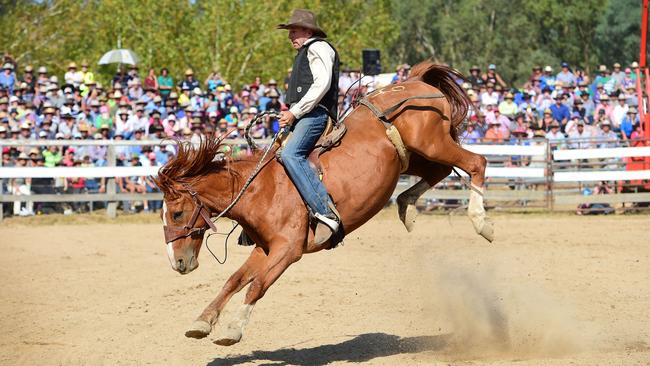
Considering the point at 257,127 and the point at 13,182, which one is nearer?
the point at 13,182

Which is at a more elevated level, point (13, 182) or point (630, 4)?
point (630, 4)

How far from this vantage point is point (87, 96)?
1962 centimetres

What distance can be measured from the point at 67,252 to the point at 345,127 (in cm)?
664

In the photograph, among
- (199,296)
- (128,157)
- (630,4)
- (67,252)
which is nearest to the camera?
(199,296)

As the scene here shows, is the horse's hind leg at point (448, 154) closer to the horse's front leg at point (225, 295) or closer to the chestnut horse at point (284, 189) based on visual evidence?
the chestnut horse at point (284, 189)

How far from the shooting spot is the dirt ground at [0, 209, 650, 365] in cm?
793

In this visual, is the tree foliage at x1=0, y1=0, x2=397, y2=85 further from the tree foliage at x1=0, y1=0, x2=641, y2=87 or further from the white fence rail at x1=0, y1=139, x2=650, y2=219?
the white fence rail at x1=0, y1=139, x2=650, y2=219

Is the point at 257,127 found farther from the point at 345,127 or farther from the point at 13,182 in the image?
the point at 345,127

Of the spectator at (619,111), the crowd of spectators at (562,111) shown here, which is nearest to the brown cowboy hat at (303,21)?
the crowd of spectators at (562,111)

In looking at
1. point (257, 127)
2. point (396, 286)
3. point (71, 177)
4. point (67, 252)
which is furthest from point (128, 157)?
point (396, 286)

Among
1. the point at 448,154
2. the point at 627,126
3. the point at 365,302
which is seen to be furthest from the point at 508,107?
the point at 448,154

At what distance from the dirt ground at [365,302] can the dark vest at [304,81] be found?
2.06 metres

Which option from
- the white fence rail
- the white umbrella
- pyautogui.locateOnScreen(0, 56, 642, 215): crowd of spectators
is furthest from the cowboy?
the white umbrella

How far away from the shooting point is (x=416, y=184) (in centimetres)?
864
